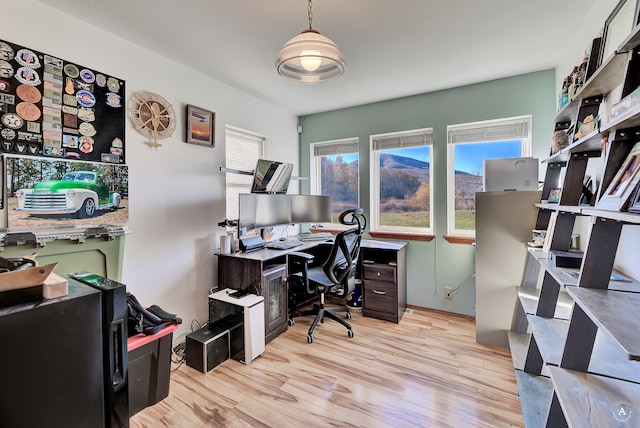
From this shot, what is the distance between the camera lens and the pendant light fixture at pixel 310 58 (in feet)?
4.80

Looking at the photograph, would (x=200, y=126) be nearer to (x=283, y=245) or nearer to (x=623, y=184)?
(x=283, y=245)

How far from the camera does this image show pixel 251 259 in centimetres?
244

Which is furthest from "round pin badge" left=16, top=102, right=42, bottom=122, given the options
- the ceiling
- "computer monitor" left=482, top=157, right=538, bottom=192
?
"computer monitor" left=482, top=157, right=538, bottom=192

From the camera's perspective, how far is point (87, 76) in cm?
193

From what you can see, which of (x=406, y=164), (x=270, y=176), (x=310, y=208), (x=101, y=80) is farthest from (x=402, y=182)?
(x=101, y=80)

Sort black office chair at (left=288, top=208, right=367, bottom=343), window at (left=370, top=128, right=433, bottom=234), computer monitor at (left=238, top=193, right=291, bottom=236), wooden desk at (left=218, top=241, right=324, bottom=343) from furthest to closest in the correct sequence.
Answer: window at (left=370, top=128, right=433, bottom=234) < computer monitor at (left=238, top=193, right=291, bottom=236) < black office chair at (left=288, top=208, right=367, bottom=343) < wooden desk at (left=218, top=241, right=324, bottom=343)

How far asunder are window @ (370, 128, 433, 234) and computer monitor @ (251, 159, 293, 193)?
114cm

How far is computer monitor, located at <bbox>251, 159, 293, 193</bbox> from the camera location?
2.94 m

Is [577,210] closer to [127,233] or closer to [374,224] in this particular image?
[374,224]

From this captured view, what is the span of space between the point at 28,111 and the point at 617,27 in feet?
10.4

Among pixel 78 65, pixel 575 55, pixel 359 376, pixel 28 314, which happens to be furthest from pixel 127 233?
pixel 575 55

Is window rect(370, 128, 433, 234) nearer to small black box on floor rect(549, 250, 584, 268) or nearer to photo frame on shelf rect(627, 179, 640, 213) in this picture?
small black box on floor rect(549, 250, 584, 268)

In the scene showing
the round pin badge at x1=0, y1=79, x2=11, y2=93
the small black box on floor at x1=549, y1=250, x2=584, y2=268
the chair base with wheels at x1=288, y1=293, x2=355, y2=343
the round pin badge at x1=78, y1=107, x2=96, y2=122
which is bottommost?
the chair base with wheels at x1=288, y1=293, x2=355, y2=343

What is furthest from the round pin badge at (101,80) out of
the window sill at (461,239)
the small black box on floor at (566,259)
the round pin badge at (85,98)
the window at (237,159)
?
the window sill at (461,239)
